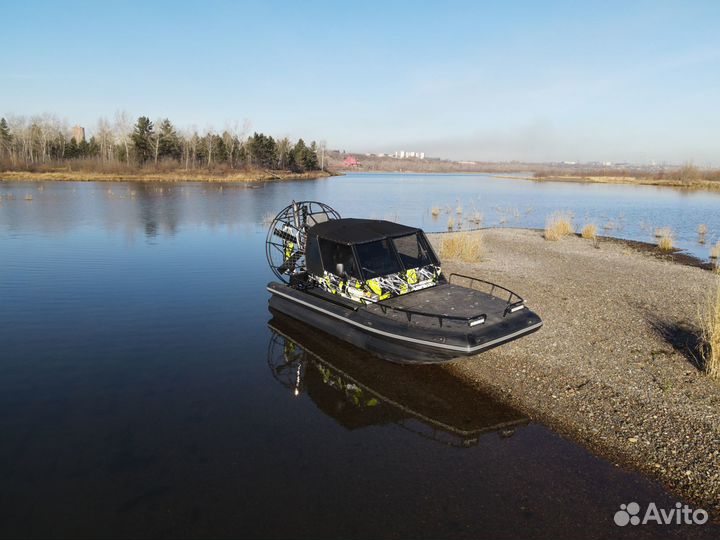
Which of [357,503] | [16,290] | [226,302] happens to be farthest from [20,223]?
[357,503]

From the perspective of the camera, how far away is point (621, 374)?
8133mm

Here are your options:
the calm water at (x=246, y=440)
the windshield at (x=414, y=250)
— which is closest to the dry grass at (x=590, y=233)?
the windshield at (x=414, y=250)

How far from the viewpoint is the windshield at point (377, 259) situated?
379 inches

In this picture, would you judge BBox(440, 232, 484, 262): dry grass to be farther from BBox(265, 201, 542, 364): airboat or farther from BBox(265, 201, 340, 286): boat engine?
BBox(265, 201, 542, 364): airboat

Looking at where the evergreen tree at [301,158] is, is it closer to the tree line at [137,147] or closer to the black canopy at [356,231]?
the tree line at [137,147]

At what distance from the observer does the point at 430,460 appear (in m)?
6.32

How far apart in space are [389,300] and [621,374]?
4.61m

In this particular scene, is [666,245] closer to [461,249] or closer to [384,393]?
[461,249]

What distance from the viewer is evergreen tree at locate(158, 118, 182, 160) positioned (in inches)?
2982

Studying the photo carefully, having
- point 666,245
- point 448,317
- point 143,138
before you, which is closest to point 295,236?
point 448,317

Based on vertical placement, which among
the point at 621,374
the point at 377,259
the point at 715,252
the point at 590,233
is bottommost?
the point at 621,374

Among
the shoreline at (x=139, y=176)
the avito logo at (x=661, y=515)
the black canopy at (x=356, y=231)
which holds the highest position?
the shoreline at (x=139, y=176)

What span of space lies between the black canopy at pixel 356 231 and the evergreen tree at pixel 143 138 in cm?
7374

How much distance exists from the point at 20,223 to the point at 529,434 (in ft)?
92.7
